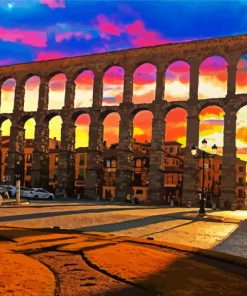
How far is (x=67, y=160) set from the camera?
210 feet

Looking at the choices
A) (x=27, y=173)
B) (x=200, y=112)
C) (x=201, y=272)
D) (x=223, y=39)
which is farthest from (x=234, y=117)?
(x=27, y=173)

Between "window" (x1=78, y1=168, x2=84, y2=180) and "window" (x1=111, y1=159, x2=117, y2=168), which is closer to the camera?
"window" (x1=111, y1=159, x2=117, y2=168)

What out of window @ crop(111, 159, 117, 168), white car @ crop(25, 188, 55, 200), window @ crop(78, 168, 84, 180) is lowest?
white car @ crop(25, 188, 55, 200)

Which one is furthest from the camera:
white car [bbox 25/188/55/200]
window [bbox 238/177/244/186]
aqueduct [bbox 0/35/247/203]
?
window [bbox 238/177/244/186]

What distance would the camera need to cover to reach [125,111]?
197 ft

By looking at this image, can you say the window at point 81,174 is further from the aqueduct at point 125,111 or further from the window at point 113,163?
the aqueduct at point 125,111

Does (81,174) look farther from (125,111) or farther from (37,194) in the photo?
(37,194)

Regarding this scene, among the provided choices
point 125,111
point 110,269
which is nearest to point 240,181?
point 125,111

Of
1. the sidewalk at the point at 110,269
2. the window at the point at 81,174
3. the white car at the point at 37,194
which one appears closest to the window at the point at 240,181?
the window at the point at 81,174

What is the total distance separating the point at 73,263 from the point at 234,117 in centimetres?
4817

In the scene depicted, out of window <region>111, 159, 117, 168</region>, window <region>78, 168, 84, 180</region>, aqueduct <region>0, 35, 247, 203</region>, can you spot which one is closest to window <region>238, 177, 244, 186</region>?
window <region>111, 159, 117, 168</region>

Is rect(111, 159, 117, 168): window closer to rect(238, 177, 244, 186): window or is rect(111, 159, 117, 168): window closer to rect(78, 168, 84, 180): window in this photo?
rect(78, 168, 84, 180): window

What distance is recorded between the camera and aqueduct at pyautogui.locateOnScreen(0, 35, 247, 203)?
54156mm

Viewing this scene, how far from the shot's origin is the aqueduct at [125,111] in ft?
178
